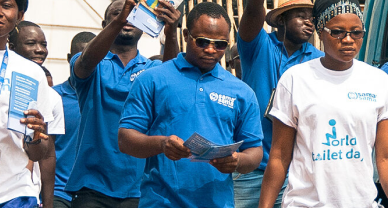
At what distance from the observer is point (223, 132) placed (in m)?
4.82

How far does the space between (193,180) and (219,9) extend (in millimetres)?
1161

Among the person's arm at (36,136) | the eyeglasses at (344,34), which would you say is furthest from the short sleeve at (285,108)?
the person's arm at (36,136)

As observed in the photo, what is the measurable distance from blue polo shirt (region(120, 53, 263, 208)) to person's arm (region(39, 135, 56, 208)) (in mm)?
1205

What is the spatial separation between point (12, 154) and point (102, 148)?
1316 mm

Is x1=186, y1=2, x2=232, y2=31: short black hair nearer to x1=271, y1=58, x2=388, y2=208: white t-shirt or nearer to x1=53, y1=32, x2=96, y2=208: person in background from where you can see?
x1=271, y1=58, x2=388, y2=208: white t-shirt

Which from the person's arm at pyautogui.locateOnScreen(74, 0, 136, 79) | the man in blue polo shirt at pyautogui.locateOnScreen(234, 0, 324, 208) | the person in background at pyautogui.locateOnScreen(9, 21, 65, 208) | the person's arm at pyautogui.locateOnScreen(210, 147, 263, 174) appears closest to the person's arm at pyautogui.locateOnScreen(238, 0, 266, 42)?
the man in blue polo shirt at pyautogui.locateOnScreen(234, 0, 324, 208)

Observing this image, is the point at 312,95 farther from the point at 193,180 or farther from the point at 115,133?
the point at 115,133

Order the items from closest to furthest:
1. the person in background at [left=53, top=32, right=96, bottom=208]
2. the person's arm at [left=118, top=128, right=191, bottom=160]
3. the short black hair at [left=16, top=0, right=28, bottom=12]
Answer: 1. the person's arm at [left=118, top=128, right=191, bottom=160]
2. the short black hair at [left=16, top=0, right=28, bottom=12]
3. the person in background at [left=53, top=32, right=96, bottom=208]

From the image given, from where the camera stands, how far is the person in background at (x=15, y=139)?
14.9 ft

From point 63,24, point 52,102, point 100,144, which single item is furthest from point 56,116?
point 63,24

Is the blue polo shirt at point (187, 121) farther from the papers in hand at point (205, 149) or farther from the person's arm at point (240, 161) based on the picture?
the papers in hand at point (205, 149)

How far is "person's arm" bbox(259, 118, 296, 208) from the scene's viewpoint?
467 cm

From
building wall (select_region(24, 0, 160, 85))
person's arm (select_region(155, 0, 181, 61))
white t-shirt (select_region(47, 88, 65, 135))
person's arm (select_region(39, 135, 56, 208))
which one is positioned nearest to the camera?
person's arm (select_region(155, 0, 181, 61))

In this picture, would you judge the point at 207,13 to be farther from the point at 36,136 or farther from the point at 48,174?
the point at 48,174
